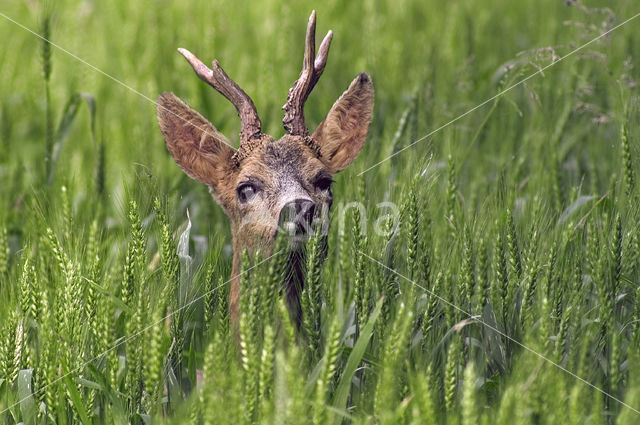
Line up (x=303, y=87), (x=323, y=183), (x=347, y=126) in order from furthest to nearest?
(x=347, y=126), (x=323, y=183), (x=303, y=87)

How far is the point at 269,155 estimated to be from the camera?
9.71 ft

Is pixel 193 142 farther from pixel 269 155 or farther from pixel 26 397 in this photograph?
pixel 26 397

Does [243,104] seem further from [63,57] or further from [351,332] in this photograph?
[63,57]

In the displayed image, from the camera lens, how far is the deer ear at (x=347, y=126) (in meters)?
3.16

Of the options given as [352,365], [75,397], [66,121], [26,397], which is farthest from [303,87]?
[66,121]

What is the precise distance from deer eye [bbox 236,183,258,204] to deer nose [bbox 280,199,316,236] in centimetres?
21

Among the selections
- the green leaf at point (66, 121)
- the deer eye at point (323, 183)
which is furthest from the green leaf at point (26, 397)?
the green leaf at point (66, 121)

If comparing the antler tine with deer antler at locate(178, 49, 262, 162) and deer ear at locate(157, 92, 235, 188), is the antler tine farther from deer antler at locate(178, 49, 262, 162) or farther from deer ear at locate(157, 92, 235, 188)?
deer ear at locate(157, 92, 235, 188)

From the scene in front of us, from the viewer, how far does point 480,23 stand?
20.5 feet

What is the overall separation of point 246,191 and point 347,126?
0.45 m

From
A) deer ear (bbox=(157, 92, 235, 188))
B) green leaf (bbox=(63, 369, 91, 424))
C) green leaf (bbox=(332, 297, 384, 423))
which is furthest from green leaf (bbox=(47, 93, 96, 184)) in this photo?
green leaf (bbox=(332, 297, 384, 423))

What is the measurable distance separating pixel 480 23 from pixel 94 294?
4.12 m

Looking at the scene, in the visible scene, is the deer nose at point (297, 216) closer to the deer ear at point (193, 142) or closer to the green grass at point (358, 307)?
the green grass at point (358, 307)

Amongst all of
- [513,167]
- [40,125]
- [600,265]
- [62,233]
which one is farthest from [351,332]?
[40,125]
